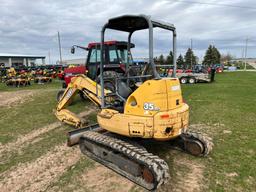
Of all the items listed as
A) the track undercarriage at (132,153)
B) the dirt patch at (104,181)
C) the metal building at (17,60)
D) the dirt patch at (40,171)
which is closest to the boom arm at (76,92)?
the track undercarriage at (132,153)

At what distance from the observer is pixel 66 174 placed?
4.69 meters

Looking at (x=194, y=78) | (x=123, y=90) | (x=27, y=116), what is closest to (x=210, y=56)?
(x=194, y=78)

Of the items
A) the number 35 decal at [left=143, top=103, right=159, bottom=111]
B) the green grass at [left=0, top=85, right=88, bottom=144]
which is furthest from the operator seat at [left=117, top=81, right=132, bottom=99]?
the green grass at [left=0, top=85, right=88, bottom=144]

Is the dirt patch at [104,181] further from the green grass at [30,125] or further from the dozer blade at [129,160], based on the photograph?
the green grass at [30,125]

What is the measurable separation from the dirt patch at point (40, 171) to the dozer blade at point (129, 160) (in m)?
0.50

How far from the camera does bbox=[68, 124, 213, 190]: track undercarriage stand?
384 cm

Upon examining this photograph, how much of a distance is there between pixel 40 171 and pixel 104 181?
4.80 ft

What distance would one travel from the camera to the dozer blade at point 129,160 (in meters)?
3.80

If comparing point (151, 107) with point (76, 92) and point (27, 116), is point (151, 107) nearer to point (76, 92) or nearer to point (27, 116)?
point (76, 92)

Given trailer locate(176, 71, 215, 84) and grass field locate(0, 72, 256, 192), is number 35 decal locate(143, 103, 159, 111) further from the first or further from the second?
trailer locate(176, 71, 215, 84)

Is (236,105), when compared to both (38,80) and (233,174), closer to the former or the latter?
(233,174)

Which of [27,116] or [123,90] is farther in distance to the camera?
[27,116]

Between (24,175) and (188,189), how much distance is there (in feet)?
10.5

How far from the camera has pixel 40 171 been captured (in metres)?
4.89
